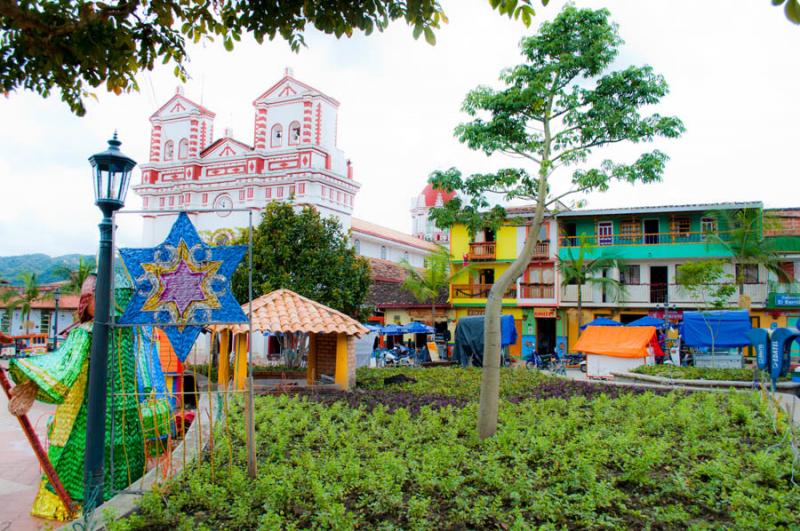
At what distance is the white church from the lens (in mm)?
32906

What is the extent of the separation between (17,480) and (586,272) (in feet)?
89.0

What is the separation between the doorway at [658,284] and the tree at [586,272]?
153cm

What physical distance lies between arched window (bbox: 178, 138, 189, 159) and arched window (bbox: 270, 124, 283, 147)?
5.45 metres

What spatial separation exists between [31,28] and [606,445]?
738cm

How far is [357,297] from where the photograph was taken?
23.3 metres

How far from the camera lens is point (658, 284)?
31.0m

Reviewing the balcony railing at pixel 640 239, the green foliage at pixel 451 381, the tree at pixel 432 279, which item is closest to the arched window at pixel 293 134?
the tree at pixel 432 279

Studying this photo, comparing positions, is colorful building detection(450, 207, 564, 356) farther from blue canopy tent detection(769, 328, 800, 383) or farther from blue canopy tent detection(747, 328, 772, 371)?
blue canopy tent detection(769, 328, 800, 383)

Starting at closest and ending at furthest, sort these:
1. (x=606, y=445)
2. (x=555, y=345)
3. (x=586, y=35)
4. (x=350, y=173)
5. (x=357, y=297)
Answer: (x=606, y=445) → (x=586, y=35) → (x=357, y=297) → (x=555, y=345) → (x=350, y=173)

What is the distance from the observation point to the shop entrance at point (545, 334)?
33.2m

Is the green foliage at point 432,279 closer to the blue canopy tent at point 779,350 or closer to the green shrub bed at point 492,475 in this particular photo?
the blue canopy tent at point 779,350

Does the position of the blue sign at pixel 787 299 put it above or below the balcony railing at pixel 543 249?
below

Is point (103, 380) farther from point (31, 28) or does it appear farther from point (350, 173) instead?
point (350, 173)

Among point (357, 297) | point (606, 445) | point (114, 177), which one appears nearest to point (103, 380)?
point (114, 177)
